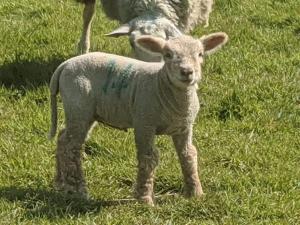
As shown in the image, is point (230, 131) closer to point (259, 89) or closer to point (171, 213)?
point (259, 89)

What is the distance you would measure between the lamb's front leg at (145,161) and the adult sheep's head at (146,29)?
142 centimetres

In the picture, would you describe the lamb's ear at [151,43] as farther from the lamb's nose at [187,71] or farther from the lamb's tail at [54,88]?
the lamb's tail at [54,88]

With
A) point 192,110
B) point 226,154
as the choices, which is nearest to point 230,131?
point 226,154

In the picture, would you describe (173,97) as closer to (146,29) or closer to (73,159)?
(73,159)

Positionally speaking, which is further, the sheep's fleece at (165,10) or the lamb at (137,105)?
the sheep's fleece at (165,10)

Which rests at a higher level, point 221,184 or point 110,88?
point 110,88

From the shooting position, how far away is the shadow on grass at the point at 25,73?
7230mm

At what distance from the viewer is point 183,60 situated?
4.52m

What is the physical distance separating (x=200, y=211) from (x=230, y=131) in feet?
5.21

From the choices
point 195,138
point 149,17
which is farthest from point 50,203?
point 149,17

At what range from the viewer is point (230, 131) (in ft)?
20.6

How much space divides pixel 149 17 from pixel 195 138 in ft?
3.93

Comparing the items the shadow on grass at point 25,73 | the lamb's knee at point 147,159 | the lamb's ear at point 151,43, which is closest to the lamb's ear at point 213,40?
the lamb's ear at point 151,43

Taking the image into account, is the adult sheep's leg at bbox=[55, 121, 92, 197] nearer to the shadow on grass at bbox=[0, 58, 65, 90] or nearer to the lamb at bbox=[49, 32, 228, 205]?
the lamb at bbox=[49, 32, 228, 205]
